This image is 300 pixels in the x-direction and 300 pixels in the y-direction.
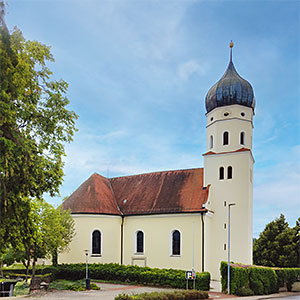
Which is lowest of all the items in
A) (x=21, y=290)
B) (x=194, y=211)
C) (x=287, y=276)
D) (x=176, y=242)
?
(x=287, y=276)

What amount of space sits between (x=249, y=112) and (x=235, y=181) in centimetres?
674

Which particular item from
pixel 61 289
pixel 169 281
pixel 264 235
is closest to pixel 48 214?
pixel 61 289

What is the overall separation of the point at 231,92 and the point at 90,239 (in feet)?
60.9

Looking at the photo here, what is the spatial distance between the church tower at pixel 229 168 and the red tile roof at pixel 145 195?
160 centimetres

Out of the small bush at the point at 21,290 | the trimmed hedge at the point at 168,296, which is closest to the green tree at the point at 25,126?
the trimmed hedge at the point at 168,296

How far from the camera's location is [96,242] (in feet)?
111

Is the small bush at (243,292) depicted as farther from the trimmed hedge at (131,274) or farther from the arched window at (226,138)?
the arched window at (226,138)

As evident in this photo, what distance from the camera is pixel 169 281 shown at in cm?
2473

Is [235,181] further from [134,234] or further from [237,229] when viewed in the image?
[134,234]

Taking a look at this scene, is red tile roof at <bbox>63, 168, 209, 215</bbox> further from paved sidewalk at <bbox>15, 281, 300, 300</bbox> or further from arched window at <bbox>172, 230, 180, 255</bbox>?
paved sidewalk at <bbox>15, 281, 300, 300</bbox>

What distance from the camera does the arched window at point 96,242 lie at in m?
33.5

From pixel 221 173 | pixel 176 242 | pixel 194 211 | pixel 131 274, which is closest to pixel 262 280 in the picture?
pixel 194 211

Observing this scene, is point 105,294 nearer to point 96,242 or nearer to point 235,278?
point 235,278

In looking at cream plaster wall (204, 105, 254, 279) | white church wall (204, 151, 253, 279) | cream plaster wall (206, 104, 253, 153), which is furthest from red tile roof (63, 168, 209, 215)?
cream plaster wall (206, 104, 253, 153)
